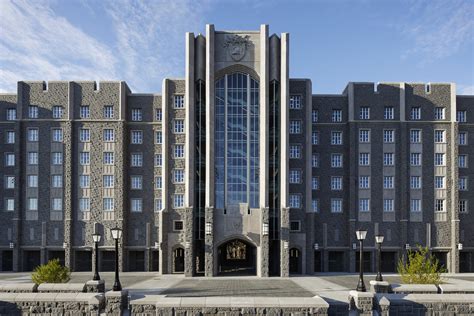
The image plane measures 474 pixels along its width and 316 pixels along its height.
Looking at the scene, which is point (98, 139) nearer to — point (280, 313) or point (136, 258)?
point (136, 258)

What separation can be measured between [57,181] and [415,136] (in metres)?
39.5

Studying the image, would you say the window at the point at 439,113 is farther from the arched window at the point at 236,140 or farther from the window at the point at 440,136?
the arched window at the point at 236,140

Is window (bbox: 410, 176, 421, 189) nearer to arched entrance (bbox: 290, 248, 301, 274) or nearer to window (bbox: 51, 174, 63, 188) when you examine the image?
arched entrance (bbox: 290, 248, 301, 274)

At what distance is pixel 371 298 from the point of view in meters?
16.6

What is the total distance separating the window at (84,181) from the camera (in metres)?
39.7

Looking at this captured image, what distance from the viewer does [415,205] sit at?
3956 centimetres

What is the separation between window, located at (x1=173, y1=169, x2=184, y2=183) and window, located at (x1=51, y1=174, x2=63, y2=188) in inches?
494

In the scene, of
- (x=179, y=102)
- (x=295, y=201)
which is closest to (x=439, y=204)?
(x=295, y=201)

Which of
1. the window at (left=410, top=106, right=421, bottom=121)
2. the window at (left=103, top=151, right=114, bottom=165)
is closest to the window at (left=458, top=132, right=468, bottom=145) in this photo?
the window at (left=410, top=106, right=421, bottom=121)

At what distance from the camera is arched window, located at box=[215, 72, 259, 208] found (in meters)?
36.2

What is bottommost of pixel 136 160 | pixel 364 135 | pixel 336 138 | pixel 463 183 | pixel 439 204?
pixel 439 204

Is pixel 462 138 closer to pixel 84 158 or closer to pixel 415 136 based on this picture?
pixel 415 136

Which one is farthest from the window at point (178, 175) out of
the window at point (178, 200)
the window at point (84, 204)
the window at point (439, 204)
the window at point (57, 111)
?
A: the window at point (439, 204)

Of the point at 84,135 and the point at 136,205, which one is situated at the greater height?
the point at 84,135
